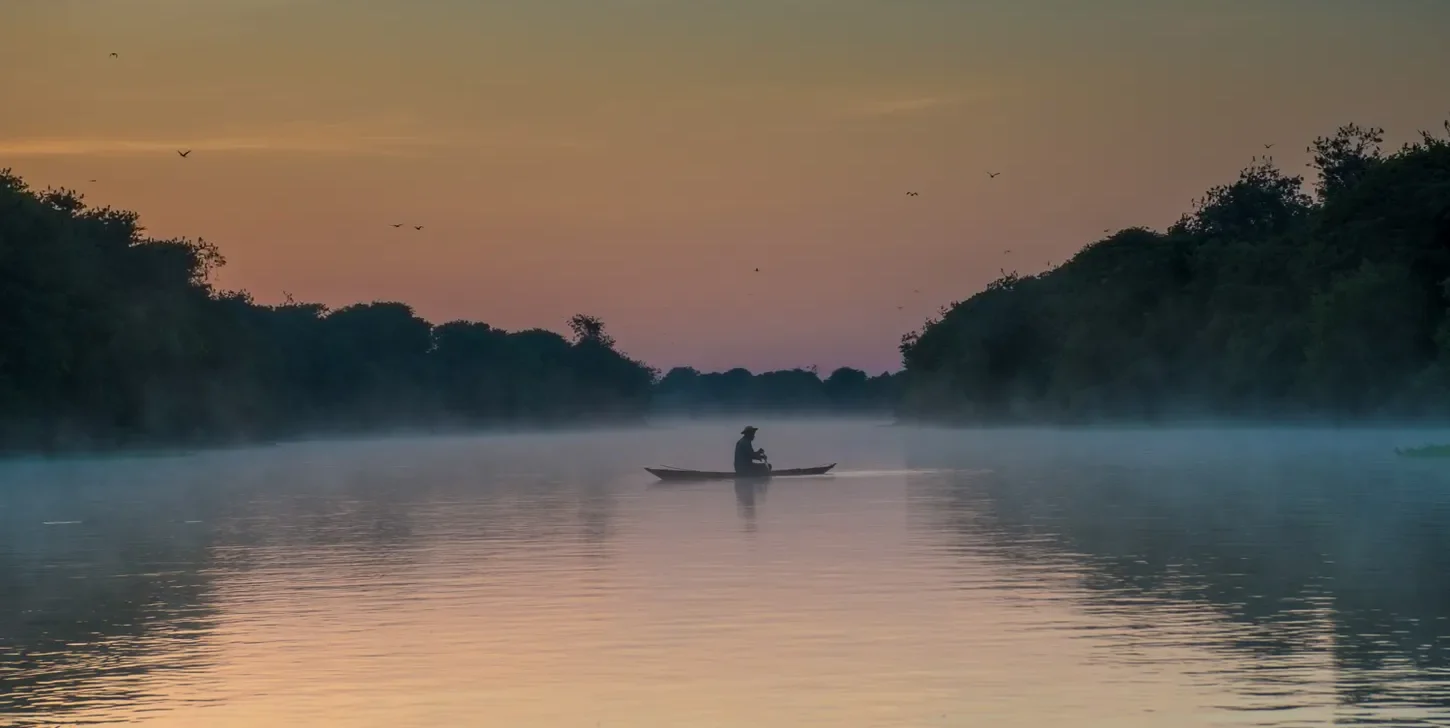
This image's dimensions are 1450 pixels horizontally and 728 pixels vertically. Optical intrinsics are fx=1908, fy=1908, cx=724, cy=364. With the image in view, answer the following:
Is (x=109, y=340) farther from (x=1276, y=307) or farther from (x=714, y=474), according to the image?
(x=1276, y=307)

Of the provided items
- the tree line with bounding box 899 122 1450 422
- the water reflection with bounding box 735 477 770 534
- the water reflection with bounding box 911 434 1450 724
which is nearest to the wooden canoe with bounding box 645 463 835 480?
the water reflection with bounding box 735 477 770 534

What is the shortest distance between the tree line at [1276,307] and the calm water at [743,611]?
55804 millimetres

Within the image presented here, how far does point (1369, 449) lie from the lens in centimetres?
8544

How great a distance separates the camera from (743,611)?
82.6 feet

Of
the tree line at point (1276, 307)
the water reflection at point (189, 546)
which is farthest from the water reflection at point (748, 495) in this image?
the tree line at point (1276, 307)

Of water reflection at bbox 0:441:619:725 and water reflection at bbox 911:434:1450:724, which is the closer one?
water reflection at bbox 911:434:1450:724

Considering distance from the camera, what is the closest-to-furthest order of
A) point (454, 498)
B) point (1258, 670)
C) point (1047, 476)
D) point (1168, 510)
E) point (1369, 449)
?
1. point (1258, 670)
2. point (1168, 510)
3. point (454, 498)
4. point (1047, 476)
5. point (1369, 449)

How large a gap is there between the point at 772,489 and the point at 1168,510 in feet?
59.3

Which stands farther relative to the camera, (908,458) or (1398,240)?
(1398,240)

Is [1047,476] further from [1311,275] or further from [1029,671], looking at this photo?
[1311,275]

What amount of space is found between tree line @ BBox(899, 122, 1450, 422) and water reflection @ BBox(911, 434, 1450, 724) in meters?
37.8

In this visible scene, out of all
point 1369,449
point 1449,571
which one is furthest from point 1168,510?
point 1369,449

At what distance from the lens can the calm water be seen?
1812 cm

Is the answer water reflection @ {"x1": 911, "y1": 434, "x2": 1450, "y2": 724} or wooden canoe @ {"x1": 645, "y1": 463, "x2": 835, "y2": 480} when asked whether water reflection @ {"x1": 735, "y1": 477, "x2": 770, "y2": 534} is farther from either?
water reflection @ {"x1": 911, "y1": 434, "x2": 1450, "y2": 724}
